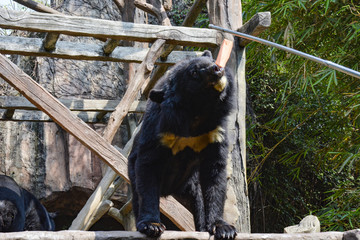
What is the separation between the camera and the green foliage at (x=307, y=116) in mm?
4852

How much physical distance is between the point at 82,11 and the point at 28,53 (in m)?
3.68

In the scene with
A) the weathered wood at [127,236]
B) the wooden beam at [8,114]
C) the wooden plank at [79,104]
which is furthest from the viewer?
the wooden beam at [8,114]

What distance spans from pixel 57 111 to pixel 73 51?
0.77m

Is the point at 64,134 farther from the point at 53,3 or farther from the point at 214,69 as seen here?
the point at 214,69

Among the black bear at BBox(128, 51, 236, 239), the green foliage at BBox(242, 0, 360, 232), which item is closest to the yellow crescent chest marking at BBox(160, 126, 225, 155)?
the black bear at BBox(128, 51, 236, 239)

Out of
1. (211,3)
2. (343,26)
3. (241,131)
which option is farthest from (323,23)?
(241,131)

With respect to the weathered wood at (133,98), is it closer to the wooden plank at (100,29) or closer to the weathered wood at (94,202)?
the wooden plank at (100,29)

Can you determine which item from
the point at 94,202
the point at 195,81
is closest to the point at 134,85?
the point at 195,81

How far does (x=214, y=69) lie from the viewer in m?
2.51

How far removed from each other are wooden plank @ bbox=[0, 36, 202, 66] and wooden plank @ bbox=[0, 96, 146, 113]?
113 cm

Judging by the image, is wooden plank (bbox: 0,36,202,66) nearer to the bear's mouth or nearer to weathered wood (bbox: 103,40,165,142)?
weathered wood (bbox: 103,40,165,142)

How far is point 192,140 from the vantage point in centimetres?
282

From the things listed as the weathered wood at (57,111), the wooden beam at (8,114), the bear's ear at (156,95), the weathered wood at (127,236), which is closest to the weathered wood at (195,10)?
the weathered wood at (57,111)

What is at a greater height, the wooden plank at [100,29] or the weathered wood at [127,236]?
the wooden plank at [100,29]
